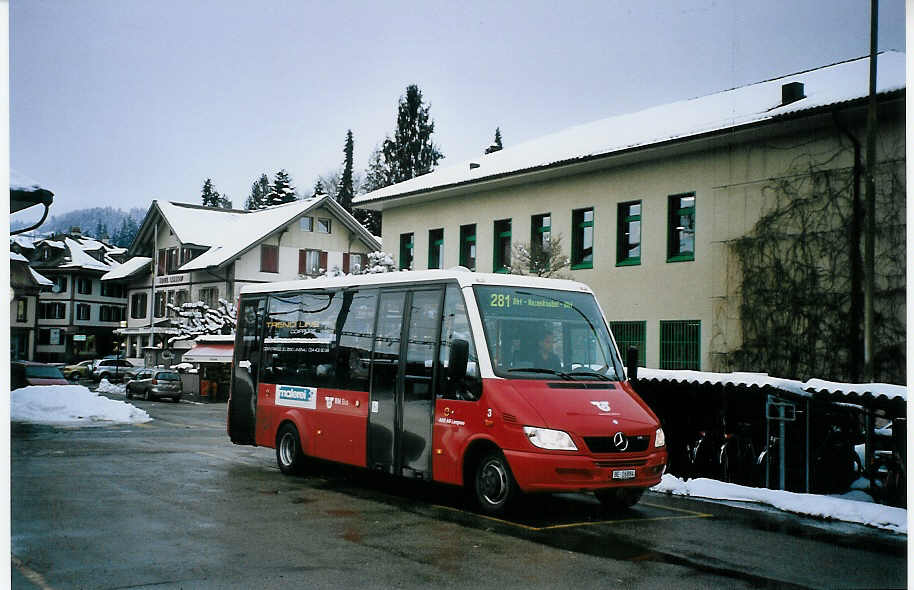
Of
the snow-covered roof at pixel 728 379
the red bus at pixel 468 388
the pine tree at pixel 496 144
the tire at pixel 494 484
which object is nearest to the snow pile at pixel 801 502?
the snow-covered roof at pixel 728 379

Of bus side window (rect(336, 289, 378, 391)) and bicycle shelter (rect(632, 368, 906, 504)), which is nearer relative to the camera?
bicycle shelter (rect(632, 368, 906, 504))

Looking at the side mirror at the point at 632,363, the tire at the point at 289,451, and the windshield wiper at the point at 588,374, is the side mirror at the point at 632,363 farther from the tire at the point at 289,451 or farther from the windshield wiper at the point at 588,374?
the tire at the point at 289,451

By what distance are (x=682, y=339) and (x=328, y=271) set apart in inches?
215

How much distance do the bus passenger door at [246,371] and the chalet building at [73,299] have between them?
3201 millimetres

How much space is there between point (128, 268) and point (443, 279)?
3.16 m

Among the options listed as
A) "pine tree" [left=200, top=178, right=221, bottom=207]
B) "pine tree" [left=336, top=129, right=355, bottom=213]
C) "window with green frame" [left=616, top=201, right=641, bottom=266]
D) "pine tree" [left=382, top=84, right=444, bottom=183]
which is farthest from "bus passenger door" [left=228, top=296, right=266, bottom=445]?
"window with green frame" [left=616, top=201, right=641, bottom=266]

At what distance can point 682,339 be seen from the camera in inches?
582

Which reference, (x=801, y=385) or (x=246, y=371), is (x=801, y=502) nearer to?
(x=801, y=385)

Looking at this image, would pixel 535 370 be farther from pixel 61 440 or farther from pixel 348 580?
pixel 61 440

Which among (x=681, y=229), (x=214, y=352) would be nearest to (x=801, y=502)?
(x=681, y=229)

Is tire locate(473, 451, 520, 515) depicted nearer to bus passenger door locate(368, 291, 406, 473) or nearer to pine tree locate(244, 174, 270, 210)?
bus passenger door locate(368, 291, 406, 473)

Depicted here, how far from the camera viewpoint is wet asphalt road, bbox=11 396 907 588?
6.62 metres

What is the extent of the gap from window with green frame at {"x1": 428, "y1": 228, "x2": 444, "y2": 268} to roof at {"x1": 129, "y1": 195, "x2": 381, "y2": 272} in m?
3.54

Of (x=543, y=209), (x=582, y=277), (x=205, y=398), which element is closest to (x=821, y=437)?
(x=582, y=277)
